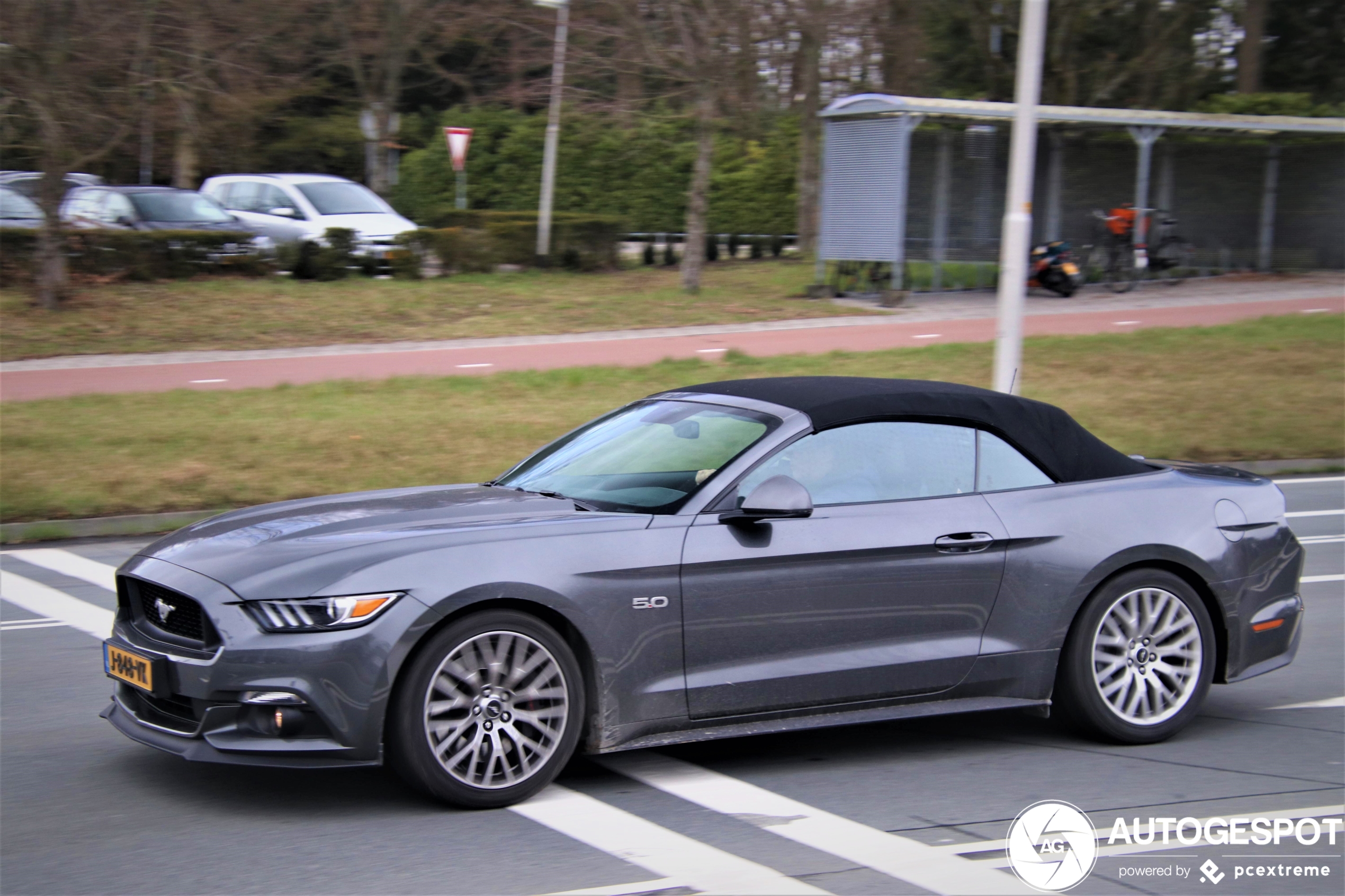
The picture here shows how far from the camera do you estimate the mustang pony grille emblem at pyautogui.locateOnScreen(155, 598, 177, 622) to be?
5.11 meters

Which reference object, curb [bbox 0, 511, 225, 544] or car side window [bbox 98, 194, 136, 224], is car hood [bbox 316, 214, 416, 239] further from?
curb [bbox 0, 511, 225, 544]

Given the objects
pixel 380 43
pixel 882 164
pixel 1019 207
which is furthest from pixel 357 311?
pixel 380 43

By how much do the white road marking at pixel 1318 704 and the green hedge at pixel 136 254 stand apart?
18.9 m

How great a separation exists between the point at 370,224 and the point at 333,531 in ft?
70.2

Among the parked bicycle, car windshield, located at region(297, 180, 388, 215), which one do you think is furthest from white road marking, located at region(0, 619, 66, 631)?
the parked bicycle

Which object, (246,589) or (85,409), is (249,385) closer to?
(85,409)

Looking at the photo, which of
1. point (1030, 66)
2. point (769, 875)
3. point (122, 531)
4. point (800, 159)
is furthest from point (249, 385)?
point (800, 159)

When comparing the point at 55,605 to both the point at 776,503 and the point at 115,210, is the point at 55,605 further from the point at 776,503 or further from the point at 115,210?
the point at 115,210

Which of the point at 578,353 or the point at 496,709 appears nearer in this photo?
the point at 496,709

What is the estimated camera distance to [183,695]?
4.92m

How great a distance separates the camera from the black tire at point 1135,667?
5.95 m

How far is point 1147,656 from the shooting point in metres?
6.08

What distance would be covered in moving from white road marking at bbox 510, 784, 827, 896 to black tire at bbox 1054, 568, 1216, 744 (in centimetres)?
195
